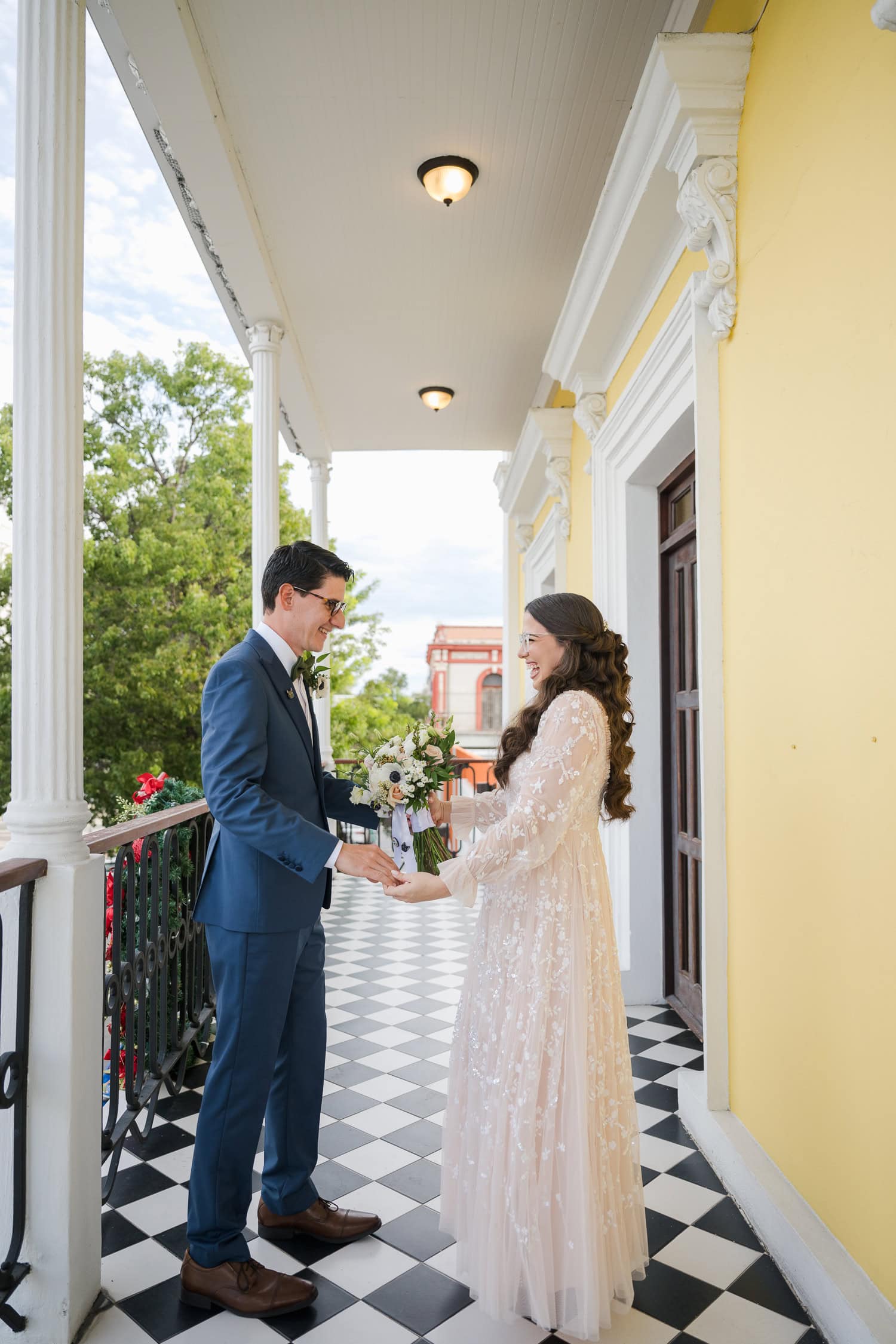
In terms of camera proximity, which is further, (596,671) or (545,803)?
(596,671)

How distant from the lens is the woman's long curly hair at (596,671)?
86.1 inches

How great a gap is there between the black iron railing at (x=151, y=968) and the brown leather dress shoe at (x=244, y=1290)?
23.1 inches

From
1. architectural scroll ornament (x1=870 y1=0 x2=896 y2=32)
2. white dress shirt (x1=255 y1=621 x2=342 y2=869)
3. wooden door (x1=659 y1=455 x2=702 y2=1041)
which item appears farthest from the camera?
wooden door (x1=659 y1=455 x2=702 y2=1041)

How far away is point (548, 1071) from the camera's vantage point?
6.41 feet

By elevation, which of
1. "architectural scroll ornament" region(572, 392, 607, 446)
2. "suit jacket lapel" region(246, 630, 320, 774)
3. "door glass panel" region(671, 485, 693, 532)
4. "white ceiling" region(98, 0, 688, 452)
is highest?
"white ceiling" region(98, 0, 688, 452)

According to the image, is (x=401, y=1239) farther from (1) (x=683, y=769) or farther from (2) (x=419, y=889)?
(1) (x=683, y=769)

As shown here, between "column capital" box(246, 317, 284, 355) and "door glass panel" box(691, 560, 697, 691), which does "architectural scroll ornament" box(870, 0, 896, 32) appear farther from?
"column capital" box(246, 317, 284, 355)

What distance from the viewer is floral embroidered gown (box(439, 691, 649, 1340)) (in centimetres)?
190

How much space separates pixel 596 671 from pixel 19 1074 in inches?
64.4

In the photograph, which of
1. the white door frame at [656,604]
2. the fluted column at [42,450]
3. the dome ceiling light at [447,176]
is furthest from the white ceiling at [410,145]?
the fluted column at [42,450]

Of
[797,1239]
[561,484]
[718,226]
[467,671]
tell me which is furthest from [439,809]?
[467,671]

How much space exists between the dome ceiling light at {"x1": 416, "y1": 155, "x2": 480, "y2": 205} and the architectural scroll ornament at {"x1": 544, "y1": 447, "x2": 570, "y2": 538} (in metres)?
2.16

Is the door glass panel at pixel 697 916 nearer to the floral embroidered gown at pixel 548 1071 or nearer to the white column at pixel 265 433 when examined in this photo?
the floral embroidered gown at pixel 548 1071

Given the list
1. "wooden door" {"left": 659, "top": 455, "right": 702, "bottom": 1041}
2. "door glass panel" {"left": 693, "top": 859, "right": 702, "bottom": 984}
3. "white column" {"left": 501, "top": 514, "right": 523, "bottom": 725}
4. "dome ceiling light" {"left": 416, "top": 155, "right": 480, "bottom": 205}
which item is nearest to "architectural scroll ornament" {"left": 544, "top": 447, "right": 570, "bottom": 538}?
"wooden door" {"left": 659, "top": 455, "right": 702, "bottom": 1041}
